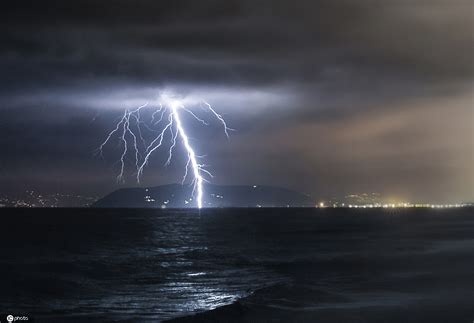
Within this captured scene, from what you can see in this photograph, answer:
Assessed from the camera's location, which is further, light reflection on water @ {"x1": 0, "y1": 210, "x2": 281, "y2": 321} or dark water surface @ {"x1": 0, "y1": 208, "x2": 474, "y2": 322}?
light reflection on water @ {"x1": 0, "y1": 210, "x2": 281, "y2": 321}

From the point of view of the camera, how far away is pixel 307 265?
40500mm

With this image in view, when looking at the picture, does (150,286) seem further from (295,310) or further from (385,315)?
(385,315)

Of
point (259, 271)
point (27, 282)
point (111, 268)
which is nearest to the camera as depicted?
point (27, 282)

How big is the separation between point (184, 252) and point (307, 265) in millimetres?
16645

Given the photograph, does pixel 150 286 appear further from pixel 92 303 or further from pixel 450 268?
pixel 450 268

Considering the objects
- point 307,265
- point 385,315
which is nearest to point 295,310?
point 385,315

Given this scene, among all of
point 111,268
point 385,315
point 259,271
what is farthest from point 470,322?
point 111,268

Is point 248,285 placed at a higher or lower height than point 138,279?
higher

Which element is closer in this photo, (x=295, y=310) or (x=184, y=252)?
(x=295, y=310)

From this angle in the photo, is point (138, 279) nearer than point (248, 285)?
No

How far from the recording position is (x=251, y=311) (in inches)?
822

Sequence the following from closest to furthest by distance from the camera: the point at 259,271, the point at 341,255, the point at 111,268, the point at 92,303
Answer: the point at 92,303 → the point at 259,271 → the point at 111,268 → the point at 341,255

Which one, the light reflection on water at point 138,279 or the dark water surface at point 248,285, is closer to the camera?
the dark water surface at point 248,285

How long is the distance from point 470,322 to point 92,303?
1491 centimetres
